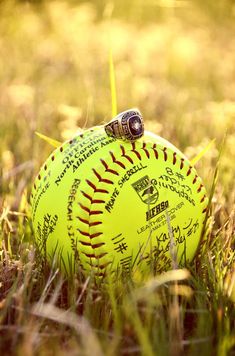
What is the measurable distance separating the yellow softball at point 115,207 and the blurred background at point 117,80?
0.47 metres

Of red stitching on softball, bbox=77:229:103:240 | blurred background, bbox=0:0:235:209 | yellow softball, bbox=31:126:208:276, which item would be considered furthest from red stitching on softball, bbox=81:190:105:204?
blurred background, bbox=0:0:235:209

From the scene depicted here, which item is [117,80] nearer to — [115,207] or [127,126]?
[127,126]

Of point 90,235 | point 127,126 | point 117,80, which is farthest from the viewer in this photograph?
point 117,80

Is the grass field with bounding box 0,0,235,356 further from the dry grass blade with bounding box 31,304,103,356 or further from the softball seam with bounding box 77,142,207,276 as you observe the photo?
the softball seam with bounding box 77,142,207,276

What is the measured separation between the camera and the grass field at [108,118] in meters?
2.03

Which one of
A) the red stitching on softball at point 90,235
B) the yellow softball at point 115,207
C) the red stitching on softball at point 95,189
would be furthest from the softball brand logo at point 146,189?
the red stitching on softball at point 90,235

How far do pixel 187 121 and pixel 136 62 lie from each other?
108 inches

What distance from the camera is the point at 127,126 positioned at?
2533mm

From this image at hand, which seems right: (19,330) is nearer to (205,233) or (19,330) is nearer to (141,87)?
(205,233)

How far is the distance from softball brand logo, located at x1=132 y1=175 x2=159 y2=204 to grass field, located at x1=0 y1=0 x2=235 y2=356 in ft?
0.96

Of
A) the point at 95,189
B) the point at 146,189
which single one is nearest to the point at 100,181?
the point at 95,189

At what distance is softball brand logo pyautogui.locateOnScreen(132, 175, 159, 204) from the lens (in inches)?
97.5

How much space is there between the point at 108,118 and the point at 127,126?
254 centimetres

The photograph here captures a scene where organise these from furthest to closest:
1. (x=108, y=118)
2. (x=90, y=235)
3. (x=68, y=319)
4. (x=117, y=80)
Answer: (x=117, y=80), (x=108, y=118), (x=90, y=235), (x=68, y=319)
